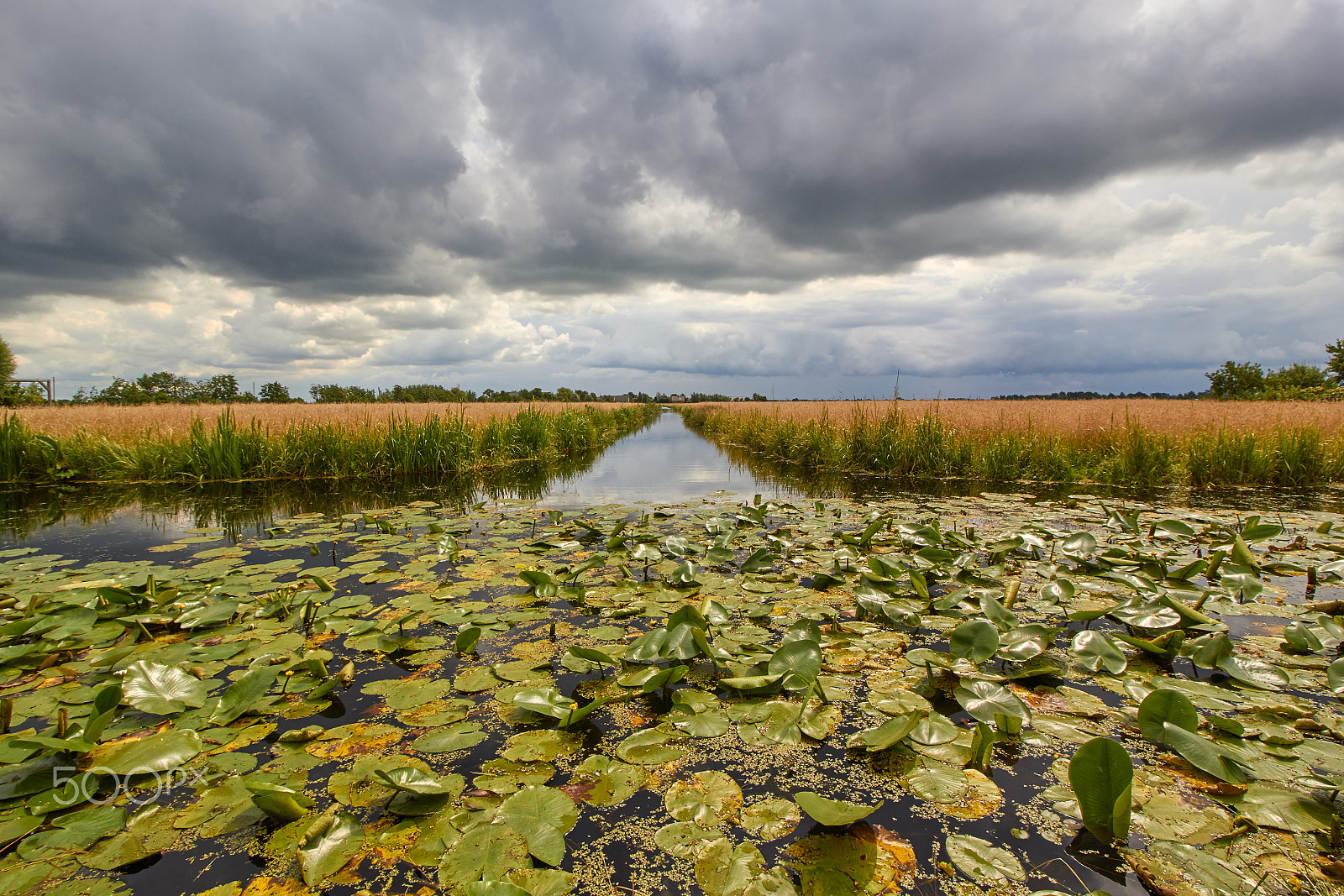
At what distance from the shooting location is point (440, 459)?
A: 348 inches

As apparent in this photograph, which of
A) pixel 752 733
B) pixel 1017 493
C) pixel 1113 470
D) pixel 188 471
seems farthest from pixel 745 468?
pixel 188 471

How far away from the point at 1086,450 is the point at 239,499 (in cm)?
1207

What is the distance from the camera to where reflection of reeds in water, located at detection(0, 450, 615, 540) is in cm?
489

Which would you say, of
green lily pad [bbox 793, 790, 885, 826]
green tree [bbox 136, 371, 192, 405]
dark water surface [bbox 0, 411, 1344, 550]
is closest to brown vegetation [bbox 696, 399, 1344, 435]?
dark water surface [bbox 0, 411, 1344, 550]

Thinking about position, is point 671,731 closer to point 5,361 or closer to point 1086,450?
point 1086,450

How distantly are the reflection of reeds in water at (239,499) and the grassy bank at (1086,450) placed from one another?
5.24 metres

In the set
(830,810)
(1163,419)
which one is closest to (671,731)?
(830,810)

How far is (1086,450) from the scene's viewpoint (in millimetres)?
8203

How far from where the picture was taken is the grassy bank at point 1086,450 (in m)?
6.89

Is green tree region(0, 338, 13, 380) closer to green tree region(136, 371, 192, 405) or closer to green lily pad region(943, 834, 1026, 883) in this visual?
green tree region(136, 371, 192, 405)

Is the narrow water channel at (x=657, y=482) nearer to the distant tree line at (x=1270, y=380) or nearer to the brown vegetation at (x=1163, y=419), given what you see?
the brown vegetation at (x=1163, y=419)

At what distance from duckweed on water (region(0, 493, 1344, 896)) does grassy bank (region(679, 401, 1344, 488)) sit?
4883mm

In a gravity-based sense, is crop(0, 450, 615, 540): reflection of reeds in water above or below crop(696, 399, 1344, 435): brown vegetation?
below

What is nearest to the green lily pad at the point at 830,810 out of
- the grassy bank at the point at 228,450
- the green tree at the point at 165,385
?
the grassy bank at the point at 228,450
